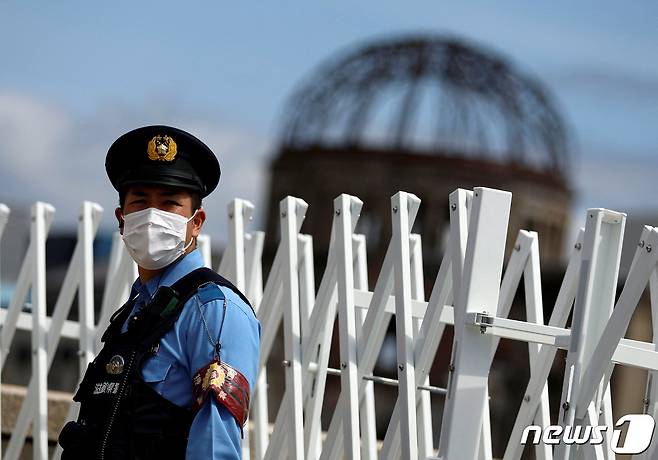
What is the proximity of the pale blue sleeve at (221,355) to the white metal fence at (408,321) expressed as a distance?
73 centimetres

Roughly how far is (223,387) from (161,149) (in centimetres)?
68

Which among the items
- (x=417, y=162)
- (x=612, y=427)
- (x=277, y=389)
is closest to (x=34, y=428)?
(x=612, y=427)

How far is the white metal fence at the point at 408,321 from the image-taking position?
3.77 metres

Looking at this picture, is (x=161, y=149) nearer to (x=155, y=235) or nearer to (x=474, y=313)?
(x=155, y=235)

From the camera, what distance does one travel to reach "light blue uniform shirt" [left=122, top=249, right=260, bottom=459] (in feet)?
10.4

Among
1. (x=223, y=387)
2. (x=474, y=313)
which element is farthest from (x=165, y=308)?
(x=474, y=313)

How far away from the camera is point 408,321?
171 inches

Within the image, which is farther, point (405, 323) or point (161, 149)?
point (405, 323)

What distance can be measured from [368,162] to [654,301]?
29.1 m

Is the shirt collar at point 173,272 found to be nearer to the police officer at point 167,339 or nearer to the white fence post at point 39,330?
the police officer at point 167,339

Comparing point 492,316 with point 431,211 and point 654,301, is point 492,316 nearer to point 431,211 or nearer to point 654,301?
point 654,301

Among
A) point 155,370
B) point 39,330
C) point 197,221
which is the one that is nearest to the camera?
point 155,370

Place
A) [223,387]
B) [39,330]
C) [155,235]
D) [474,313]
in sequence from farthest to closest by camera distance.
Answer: [39,330]
[474,313]
[155,235]
[223,387]

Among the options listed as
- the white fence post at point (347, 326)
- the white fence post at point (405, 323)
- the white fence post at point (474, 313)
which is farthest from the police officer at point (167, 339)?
the white fence post at point (347, 326)
